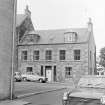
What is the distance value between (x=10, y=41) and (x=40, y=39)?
1098 inches

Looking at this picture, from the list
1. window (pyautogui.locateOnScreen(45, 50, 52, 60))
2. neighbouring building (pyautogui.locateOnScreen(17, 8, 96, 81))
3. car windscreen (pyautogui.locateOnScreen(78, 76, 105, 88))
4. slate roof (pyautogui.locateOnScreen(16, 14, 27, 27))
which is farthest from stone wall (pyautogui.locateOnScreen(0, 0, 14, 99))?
slate roof (pyautogui.locateOnScreen(16, 14, 27, 27))

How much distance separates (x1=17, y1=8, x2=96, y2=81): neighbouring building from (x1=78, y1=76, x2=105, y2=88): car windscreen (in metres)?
27.1

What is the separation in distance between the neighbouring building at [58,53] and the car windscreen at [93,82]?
2711 cm

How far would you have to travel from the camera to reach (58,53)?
38.8 m

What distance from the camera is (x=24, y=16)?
45719 mm

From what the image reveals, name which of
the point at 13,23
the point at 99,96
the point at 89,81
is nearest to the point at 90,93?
the point at 99,96

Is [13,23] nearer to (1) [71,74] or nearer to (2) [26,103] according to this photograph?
(2) [26,103]

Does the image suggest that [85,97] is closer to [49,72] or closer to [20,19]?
[49,72]

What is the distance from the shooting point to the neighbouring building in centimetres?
3741

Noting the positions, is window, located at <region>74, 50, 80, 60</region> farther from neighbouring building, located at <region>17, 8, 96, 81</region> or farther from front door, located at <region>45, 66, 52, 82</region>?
front door, located at <region>45, 66, 52, 82</region>

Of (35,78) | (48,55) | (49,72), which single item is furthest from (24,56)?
(35,78)

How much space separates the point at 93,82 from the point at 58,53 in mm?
29097

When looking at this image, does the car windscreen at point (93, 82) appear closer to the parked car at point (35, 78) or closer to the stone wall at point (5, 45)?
the stone wall at point (5, 45)

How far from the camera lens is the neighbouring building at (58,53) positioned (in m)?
37.4
